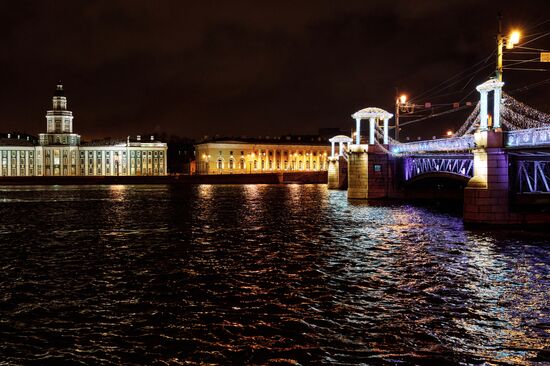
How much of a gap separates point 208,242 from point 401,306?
14389 mm

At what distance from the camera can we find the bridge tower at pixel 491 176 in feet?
98.0

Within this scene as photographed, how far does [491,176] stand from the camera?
98.2 ft

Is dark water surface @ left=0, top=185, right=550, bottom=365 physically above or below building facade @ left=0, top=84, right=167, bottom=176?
below

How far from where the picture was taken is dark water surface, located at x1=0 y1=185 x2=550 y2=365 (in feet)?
37.7

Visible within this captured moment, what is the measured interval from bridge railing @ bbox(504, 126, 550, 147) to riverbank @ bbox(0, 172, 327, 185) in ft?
348

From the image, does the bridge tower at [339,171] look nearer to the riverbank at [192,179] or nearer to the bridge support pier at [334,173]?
the bridge support pier at [334,173]

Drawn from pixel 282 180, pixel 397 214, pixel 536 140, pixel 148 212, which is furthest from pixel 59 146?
pixel 536 140

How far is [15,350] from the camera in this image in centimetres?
1153

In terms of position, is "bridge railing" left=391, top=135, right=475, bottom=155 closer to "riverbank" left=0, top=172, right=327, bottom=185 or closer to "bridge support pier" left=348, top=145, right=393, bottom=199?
"bridge support pier" left=348, top=145, right=393, bottom=199

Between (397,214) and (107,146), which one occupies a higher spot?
(107,146)

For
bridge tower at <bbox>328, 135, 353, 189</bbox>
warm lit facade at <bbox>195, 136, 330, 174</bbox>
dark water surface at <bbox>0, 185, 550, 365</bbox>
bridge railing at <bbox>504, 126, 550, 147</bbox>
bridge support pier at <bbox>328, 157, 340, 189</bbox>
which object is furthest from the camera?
warm lit facade at <bbox>195, 136, 330, 174</bbox>

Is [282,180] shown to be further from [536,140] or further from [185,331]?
[185,331]

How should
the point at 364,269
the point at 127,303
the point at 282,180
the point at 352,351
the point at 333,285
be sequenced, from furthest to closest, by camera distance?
the point at 282,180
the point at 364,269
the point at 333,285
the point at 127,303
the point at 352,351

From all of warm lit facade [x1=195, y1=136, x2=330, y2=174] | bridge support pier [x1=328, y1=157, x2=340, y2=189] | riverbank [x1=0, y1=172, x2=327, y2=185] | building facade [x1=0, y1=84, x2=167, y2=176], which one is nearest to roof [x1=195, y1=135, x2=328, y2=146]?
warm lit facade [x1=195, y1=136, x2=330, y2=174]
